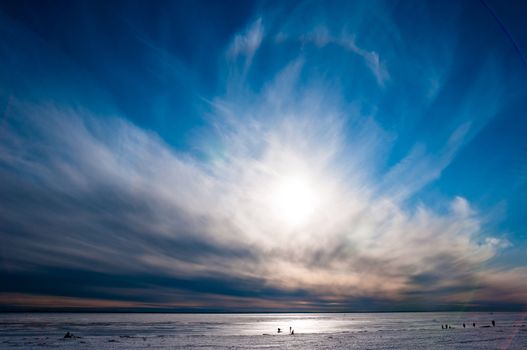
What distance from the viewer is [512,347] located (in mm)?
41812

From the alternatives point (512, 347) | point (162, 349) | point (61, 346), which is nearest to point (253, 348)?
point (162, 349)

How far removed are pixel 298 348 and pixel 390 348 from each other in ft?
38.4

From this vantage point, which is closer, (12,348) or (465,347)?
(12,348)

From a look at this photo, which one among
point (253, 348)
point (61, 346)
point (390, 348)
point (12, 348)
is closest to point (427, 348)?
point (390, 348)

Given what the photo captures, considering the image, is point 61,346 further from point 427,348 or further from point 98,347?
point 427,348

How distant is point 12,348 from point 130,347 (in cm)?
1361

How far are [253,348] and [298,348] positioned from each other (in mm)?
5930

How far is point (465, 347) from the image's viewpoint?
4288cm

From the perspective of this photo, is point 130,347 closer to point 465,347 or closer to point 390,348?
point 390,348

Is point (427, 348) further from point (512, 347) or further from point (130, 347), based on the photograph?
point (130, 347)

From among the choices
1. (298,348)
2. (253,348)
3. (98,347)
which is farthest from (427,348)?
(98,347)

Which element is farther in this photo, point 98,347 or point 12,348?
point 98,347

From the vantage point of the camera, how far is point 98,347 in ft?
140

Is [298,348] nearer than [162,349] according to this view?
No
